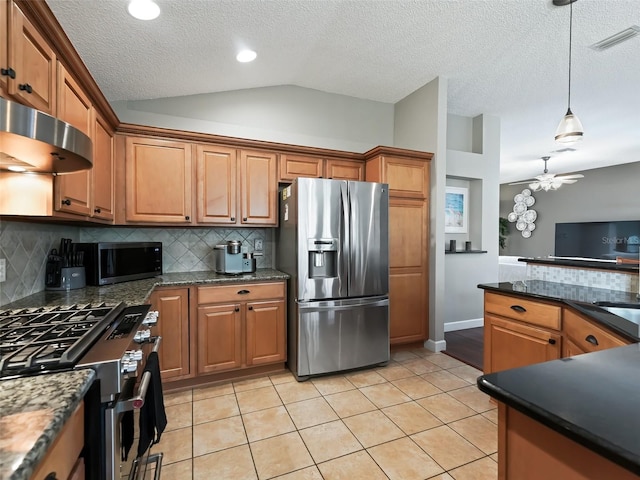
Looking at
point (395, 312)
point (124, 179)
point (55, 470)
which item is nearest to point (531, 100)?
point (395, 312)

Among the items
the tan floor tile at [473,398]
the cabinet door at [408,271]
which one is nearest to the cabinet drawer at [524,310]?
the tan floor tile at [473,398]

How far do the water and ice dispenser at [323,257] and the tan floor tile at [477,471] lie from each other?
155cm

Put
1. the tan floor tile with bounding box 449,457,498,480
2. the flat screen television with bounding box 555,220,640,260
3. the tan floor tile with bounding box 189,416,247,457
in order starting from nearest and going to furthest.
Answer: the tan floor tile with bounding box 449,457,498,480
the tan floor tile with bounding box 189,416,247,457
the flat screen television with bounding box 555,220,640,260

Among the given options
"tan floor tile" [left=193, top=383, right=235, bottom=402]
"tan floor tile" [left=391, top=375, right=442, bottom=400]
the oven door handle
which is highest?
the oven door handle

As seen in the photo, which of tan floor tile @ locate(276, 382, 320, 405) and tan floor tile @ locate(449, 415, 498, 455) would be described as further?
tan floor tile @ locate(276, 382, 320, 405)

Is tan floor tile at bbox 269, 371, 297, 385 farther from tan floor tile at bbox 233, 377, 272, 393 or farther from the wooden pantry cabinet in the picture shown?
the wooden pantry cabinet

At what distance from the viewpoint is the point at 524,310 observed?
2.02m

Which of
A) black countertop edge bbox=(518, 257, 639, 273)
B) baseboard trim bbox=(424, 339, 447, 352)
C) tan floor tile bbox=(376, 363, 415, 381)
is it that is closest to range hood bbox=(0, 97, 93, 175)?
tan floor tile bbox=(376, 363, 415, 381)

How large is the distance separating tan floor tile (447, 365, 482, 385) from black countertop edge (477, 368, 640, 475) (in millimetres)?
2220

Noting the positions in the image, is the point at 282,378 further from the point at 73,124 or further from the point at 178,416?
the point at 73,124

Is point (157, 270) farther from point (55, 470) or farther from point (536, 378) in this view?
point (536, 378)

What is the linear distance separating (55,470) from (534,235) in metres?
9.68

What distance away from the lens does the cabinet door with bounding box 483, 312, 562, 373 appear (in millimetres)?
1883

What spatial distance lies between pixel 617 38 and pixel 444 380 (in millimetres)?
3229
